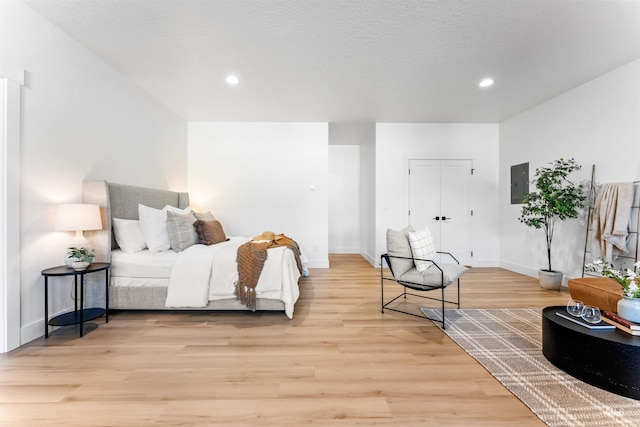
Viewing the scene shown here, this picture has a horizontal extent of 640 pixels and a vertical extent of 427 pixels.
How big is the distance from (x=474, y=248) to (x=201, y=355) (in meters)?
5.18

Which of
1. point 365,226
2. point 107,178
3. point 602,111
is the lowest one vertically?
point 365,226

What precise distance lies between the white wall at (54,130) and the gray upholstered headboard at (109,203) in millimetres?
153

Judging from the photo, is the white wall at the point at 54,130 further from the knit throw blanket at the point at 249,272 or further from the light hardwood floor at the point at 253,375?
the knit throw blanket at the point at 249,272

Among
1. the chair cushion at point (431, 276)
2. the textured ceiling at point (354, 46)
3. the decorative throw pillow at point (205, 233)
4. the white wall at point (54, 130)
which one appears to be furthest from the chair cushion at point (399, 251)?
the white wall at point (54, 130)

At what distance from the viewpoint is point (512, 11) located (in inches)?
88.0

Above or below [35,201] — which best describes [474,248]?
below

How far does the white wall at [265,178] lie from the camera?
16.7 feet

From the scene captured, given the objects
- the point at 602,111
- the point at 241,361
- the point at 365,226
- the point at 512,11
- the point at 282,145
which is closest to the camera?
the point at 241,361

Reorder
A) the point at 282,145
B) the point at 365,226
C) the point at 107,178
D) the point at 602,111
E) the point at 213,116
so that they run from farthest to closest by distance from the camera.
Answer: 1. the point at 365,226
2. the point at 282,145
3. the point at 213,116
4. the point at 602,111
5. the point at 107,178

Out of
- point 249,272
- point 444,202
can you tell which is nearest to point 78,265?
point 249,272

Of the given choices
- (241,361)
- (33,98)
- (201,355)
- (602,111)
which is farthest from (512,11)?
(33,98)

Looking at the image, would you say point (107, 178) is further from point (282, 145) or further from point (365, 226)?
point (365, 226)

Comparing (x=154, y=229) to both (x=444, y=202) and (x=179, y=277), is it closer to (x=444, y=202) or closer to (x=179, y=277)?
(x=179, y=277)

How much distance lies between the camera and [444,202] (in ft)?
17.2
